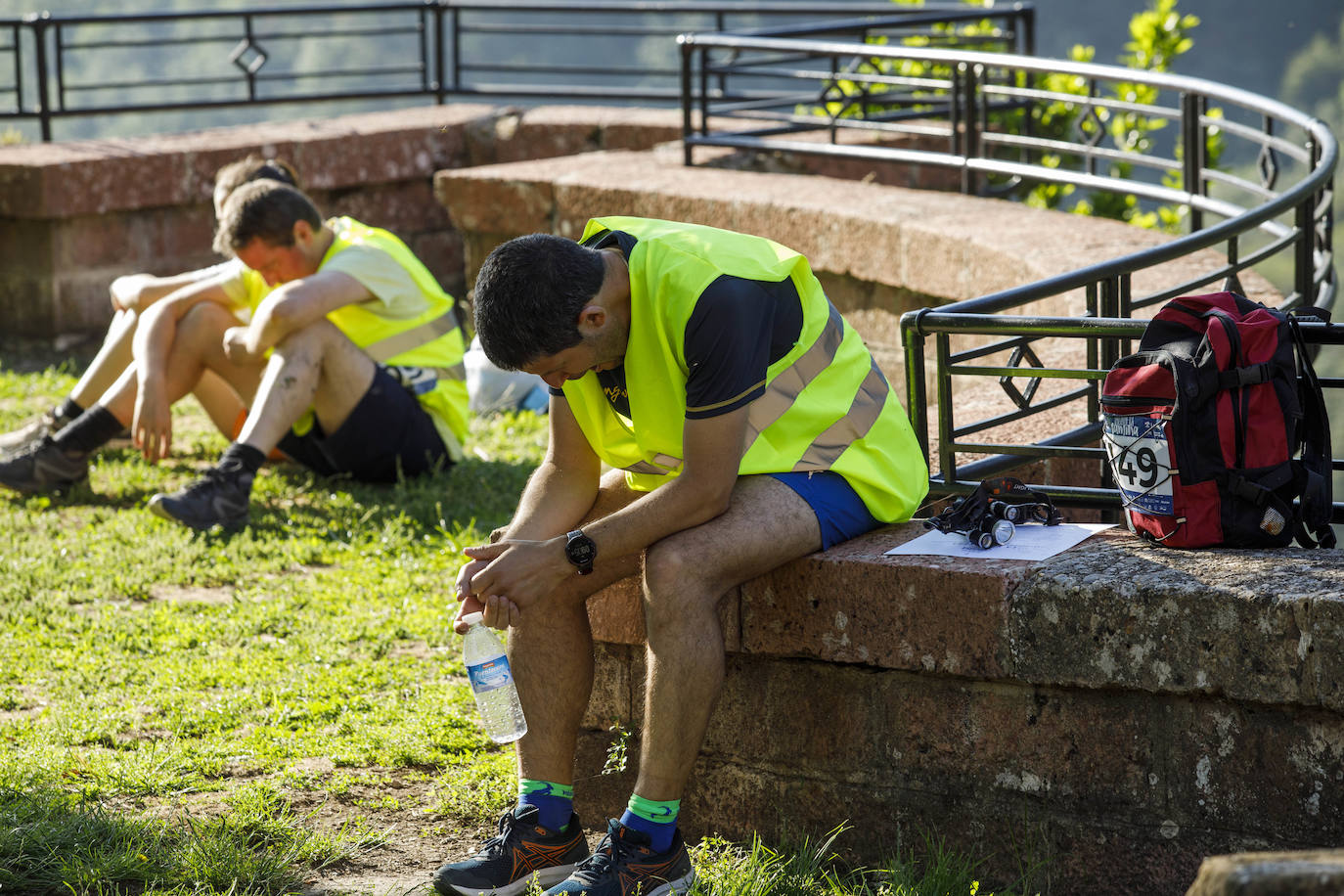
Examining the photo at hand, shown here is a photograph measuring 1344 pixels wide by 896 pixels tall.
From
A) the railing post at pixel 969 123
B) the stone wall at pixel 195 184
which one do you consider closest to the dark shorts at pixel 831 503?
the railing post at pixel 969 123

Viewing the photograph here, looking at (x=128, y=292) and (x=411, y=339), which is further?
(x=128, y=292)

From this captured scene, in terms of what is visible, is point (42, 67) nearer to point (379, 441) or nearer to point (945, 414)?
point (379, 441)

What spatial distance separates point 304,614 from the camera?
15.1 feet

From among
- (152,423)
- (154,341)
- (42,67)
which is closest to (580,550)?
(152,423)

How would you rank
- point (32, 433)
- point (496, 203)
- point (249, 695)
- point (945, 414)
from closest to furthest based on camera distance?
point (945, 414), point (249, 695), point (32, 433), point (496, 203)

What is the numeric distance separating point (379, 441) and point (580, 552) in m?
2.82

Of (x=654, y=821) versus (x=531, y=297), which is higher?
(x=531, y=297)

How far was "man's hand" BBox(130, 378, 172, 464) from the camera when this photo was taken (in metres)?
5.55

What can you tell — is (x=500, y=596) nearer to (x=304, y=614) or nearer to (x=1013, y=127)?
(x=304, y=614)

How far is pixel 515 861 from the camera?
9.82ft

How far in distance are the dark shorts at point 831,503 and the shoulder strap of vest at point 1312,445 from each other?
84cm

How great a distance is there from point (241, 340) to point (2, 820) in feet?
8.97

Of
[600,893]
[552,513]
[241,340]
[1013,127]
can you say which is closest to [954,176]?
[1013,127]

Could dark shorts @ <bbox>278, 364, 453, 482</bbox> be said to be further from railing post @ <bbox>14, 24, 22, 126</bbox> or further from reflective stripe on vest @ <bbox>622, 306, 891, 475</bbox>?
railing post @ <bbox>14, 24, 22, 126</bbox>
